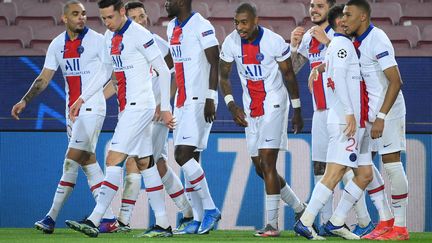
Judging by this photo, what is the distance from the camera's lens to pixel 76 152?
9961 millimetres

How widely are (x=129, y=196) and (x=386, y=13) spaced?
6.79 meters

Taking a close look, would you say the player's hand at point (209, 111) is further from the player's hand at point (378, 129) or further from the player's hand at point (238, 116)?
the player's hand at point (378, 129)

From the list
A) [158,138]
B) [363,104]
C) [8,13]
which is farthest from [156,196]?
[8,13]

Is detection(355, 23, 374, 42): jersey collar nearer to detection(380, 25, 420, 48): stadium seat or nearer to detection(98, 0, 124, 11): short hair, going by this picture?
detection(98, 0, 124, 11): short hair

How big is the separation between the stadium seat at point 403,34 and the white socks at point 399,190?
21.8ft

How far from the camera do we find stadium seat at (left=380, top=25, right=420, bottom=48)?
14.9m

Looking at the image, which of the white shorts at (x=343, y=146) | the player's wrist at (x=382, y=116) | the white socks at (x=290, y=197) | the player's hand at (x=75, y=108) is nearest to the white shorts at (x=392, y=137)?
the white shorts at (x=343, y=146)

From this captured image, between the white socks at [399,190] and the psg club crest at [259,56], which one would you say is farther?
the psg club crest at [259,56]

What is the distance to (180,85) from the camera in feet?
32.2

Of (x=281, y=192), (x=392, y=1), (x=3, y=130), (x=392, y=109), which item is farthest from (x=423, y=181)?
(x=392, y=1)

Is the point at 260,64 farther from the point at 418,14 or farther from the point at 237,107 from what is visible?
the point at 418,14

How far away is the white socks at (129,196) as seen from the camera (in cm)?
1013

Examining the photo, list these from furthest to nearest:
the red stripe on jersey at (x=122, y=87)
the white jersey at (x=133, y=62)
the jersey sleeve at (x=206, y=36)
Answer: the jersey sleeve at (x=206, y=36)
the red stripe on jersey at (x=122, y=87)
the white jersey at (x=133, y=62)

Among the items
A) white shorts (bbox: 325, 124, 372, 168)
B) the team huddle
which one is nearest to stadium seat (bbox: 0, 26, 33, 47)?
the team huddle
